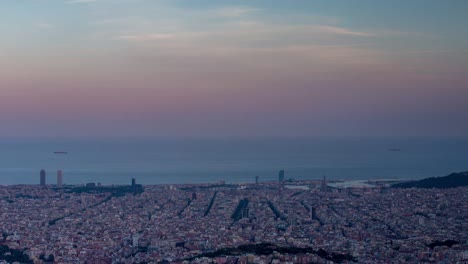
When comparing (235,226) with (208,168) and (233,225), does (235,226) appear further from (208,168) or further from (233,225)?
(208,168)

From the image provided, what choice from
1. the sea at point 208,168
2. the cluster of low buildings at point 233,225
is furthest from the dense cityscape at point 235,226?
the sea at point 208,168

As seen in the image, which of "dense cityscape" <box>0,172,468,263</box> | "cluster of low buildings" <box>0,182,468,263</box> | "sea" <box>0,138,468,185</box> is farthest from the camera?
"sea" <box>0,138,468,185</box>

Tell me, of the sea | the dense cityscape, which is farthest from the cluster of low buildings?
the sea

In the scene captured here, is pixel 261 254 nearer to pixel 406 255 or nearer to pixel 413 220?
pixel 406 255

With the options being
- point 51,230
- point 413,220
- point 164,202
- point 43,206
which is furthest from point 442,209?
point 43,206

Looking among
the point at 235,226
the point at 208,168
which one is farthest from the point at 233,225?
the point at 208,168

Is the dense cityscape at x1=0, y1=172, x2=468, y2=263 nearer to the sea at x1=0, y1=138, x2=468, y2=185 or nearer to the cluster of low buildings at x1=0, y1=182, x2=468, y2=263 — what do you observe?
the cluster of low buildings at x1=0, y1=182, x2=468, y2=263
